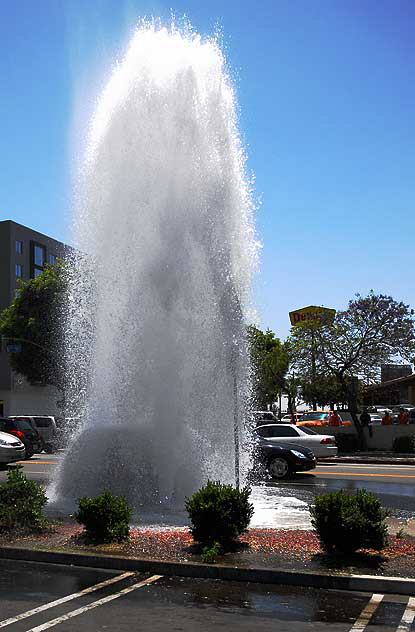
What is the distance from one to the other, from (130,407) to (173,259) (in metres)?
2.85

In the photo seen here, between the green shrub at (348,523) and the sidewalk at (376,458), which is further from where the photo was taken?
the sidewalk at (376,458)

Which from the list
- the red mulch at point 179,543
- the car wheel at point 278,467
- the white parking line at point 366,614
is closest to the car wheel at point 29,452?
the car wheel at point 278,467

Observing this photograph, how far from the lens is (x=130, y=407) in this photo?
533 inches

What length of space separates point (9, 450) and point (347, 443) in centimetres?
1494

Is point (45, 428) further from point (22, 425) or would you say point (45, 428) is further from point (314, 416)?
point (314, 416)

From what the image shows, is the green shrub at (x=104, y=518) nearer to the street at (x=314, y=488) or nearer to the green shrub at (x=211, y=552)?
the green shrub at (x=211, y=552)

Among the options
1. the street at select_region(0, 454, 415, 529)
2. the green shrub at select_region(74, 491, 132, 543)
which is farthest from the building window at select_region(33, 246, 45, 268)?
the green shrub at select_region(74, 491, 132, 543)

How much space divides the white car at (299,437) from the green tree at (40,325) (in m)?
26.0

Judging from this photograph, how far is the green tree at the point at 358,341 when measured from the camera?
31.5 meters

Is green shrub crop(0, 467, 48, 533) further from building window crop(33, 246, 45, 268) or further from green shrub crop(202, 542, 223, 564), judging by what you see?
building window crop(33, 246, 45, 268)

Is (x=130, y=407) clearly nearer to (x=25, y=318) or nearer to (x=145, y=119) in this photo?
(x=145, y=119)

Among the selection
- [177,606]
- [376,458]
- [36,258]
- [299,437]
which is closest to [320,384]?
[376,458]

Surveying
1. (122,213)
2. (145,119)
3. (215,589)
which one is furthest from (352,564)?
(145,119)

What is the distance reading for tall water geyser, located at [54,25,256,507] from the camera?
13.0 meters
